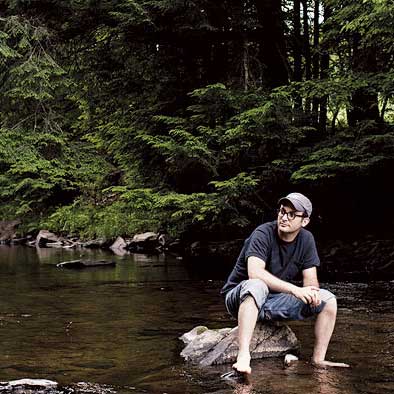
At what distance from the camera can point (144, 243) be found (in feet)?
69.8

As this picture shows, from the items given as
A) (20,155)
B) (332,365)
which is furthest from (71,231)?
(332,365)

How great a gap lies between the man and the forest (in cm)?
584

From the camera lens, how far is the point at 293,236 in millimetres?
5277

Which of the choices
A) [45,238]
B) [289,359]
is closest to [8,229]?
[45,238]

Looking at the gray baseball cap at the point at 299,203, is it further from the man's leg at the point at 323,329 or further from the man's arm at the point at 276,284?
the man's leg at the point at 323,329

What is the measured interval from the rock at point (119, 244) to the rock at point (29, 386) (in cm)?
1721

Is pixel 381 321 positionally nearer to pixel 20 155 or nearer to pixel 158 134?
pixel 158 134

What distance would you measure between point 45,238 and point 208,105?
48.4ft

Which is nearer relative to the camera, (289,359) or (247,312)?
(247,312)

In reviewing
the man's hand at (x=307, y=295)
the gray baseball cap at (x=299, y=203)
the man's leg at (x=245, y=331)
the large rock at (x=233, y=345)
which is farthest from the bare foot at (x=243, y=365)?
the gray baseball cap at (x=299, y=203)

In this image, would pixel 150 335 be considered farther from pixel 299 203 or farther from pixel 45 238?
pixel 45 238

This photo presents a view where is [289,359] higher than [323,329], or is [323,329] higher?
[323,329]

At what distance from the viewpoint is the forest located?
12656mm

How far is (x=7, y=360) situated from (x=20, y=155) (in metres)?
11.1
